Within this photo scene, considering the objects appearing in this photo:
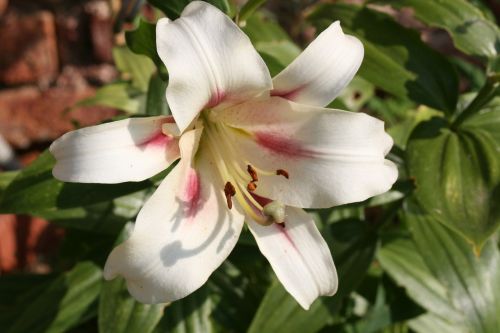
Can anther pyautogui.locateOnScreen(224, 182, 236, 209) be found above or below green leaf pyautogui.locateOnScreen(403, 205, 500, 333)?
above

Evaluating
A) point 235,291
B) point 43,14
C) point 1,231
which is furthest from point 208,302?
point 43,14

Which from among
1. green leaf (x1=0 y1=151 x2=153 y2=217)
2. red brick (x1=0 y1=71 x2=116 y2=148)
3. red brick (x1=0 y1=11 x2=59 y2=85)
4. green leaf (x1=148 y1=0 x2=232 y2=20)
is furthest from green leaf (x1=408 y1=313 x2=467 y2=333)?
red brick (x1=0 y1=11 x2=59 y2=85)

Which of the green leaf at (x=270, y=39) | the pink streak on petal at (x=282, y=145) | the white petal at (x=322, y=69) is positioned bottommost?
the green leaf at (x=270, y=39)

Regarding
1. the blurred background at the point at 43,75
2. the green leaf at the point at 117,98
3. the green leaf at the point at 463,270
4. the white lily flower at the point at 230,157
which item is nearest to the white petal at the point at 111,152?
the white lily flower at the point at 230,157

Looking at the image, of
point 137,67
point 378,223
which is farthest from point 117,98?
point 378,223

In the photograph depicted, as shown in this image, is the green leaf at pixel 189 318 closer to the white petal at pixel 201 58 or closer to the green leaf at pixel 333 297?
the green leaf at pixel 333 297

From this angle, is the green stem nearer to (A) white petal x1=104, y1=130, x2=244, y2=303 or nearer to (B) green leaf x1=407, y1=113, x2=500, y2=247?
(B) green leaf x1=407, y1=113, x2=500, y2=247

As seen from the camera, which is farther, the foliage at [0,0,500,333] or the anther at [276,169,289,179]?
the foliage at [0,0,500,333]

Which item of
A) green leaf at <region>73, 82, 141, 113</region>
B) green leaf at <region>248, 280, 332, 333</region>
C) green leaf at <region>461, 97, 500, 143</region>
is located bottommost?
green leaf at <region>248, 280, 332, 333</region>

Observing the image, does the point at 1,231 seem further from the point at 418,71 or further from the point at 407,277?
the point at 418,71
